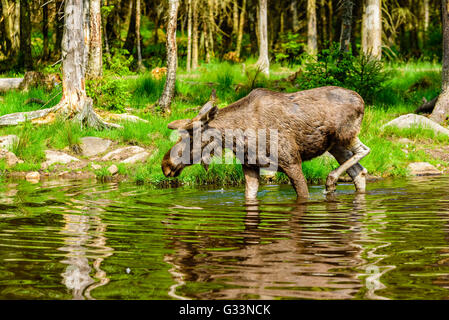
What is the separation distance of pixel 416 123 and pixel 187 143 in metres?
7.67

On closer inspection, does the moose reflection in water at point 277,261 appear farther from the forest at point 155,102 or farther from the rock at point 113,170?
the rock at point 113,170

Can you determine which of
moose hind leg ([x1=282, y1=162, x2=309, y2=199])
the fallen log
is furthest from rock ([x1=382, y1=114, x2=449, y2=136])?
the fallen log

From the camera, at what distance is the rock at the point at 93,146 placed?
13656 millimetres

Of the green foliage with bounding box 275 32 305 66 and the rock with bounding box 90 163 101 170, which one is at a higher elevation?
the green foliage with bounding box 275 32 305 66

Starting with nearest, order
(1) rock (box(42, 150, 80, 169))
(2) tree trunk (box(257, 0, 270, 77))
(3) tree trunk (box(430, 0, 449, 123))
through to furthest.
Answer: (1) rock (box(42, 150, 80, 169)) → (3) tree trunk (box(430, 0, 449, 123)) → (2) tree trunk (box(257, 0, 270, 77))

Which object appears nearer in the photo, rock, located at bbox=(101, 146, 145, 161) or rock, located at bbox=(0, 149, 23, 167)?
rock, located at bbox=(0, 149, 23, 167)

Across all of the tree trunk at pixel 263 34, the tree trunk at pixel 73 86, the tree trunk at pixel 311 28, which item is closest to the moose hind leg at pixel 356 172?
the tree trunk at pixel 73 86

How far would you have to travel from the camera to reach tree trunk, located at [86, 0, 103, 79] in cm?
1627

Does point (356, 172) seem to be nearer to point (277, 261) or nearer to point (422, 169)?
point (422, 169)

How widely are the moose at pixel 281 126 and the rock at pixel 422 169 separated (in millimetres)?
3663

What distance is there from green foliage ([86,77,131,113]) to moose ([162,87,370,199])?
766 cm

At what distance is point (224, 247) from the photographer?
5555mm

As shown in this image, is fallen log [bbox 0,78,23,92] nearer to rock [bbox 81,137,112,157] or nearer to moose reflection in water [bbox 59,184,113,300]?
rock [bbox 81,137,112,157]

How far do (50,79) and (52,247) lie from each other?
47.1ft
